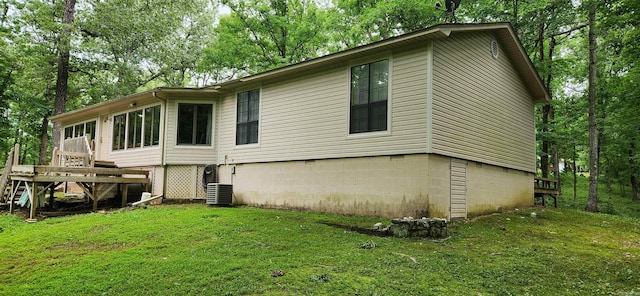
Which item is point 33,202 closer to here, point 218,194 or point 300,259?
point 218,194

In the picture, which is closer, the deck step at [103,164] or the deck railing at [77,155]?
the deck railing at [77,155]

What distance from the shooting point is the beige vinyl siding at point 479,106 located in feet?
27.8

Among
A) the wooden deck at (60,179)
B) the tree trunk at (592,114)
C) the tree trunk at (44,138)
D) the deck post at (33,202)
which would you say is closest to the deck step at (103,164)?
the wooden deck at (60,179)

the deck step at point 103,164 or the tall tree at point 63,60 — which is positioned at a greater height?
the tall tree at point 63,60

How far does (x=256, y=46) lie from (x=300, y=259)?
20.3m

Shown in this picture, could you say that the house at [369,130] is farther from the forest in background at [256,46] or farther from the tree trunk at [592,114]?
the forest in background at [256,46]

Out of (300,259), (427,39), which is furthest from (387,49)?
(300,259)

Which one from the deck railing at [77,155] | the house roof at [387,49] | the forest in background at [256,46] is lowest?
the deck railing at [77,155]

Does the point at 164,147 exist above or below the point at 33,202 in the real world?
above

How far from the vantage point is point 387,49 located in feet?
28.8

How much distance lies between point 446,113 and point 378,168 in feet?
6.59

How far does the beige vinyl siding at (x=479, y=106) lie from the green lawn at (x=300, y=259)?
215 cm

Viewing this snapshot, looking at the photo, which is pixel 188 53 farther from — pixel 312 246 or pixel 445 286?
pixel 445 286

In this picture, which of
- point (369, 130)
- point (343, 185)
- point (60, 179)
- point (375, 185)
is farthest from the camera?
point (60, 179)
